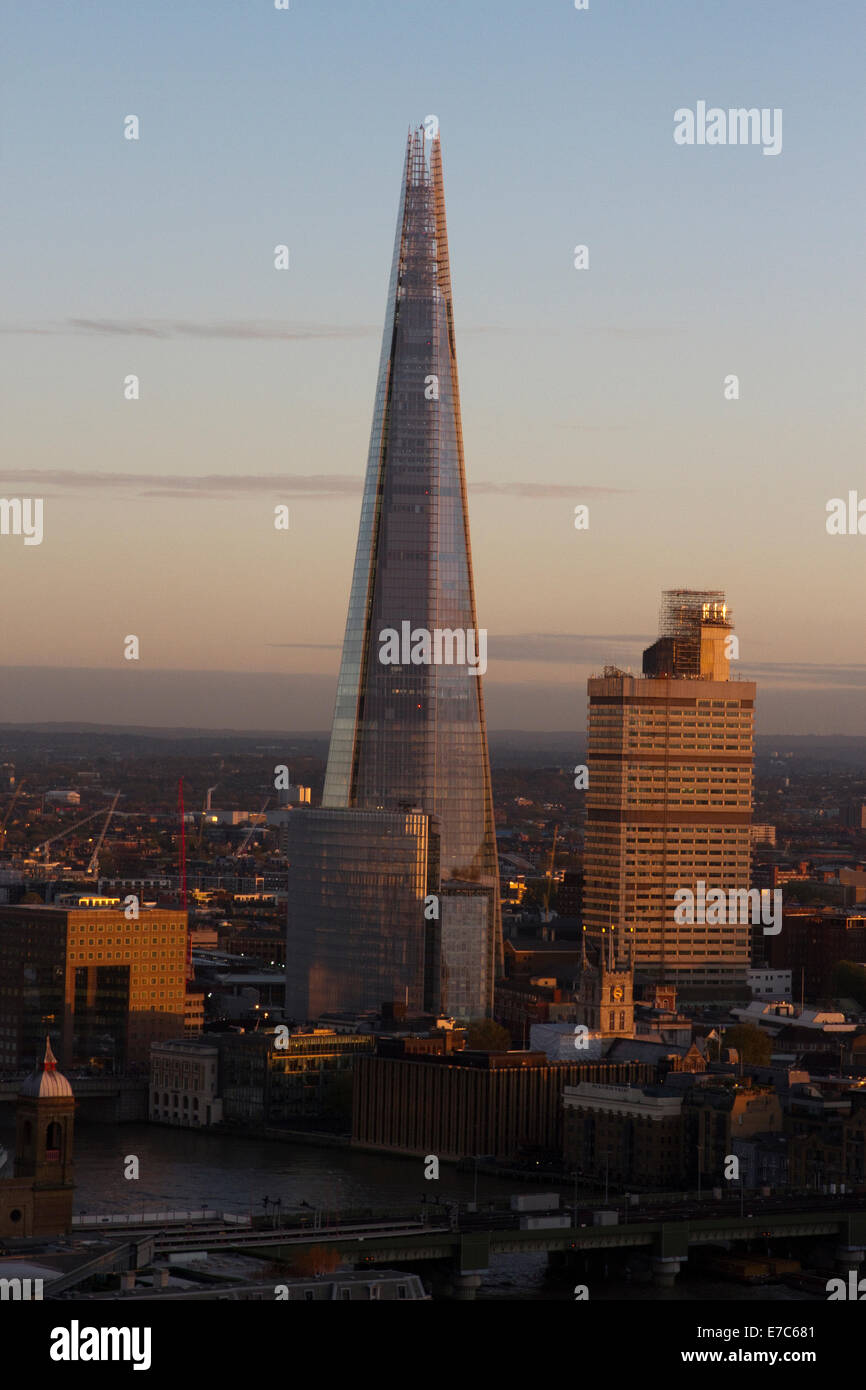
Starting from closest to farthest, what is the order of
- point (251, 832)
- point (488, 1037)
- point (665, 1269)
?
1. point (665, 1269)
2. point (488, 1037)
3. point (251, 832)

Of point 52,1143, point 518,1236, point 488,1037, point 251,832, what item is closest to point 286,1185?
point 518,1236

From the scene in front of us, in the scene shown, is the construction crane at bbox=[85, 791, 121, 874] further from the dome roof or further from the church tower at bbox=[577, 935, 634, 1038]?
the dome roof

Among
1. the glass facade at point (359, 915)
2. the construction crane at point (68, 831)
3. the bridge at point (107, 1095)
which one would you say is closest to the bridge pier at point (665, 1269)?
the bridge at point (107, 1095)

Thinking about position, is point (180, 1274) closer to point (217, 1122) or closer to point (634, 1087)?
point (634, 1087)

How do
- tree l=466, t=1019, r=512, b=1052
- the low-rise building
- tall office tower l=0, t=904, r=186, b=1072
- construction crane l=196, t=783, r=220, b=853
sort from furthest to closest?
construction crane l=196, t=783, r=220, b=853, tall office tower l=0, t=904, r=186, b=1072, tree l=466, t=1019, r=512, b=1052, the low-rise building

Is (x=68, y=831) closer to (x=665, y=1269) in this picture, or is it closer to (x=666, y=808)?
(x=666, y=808)
